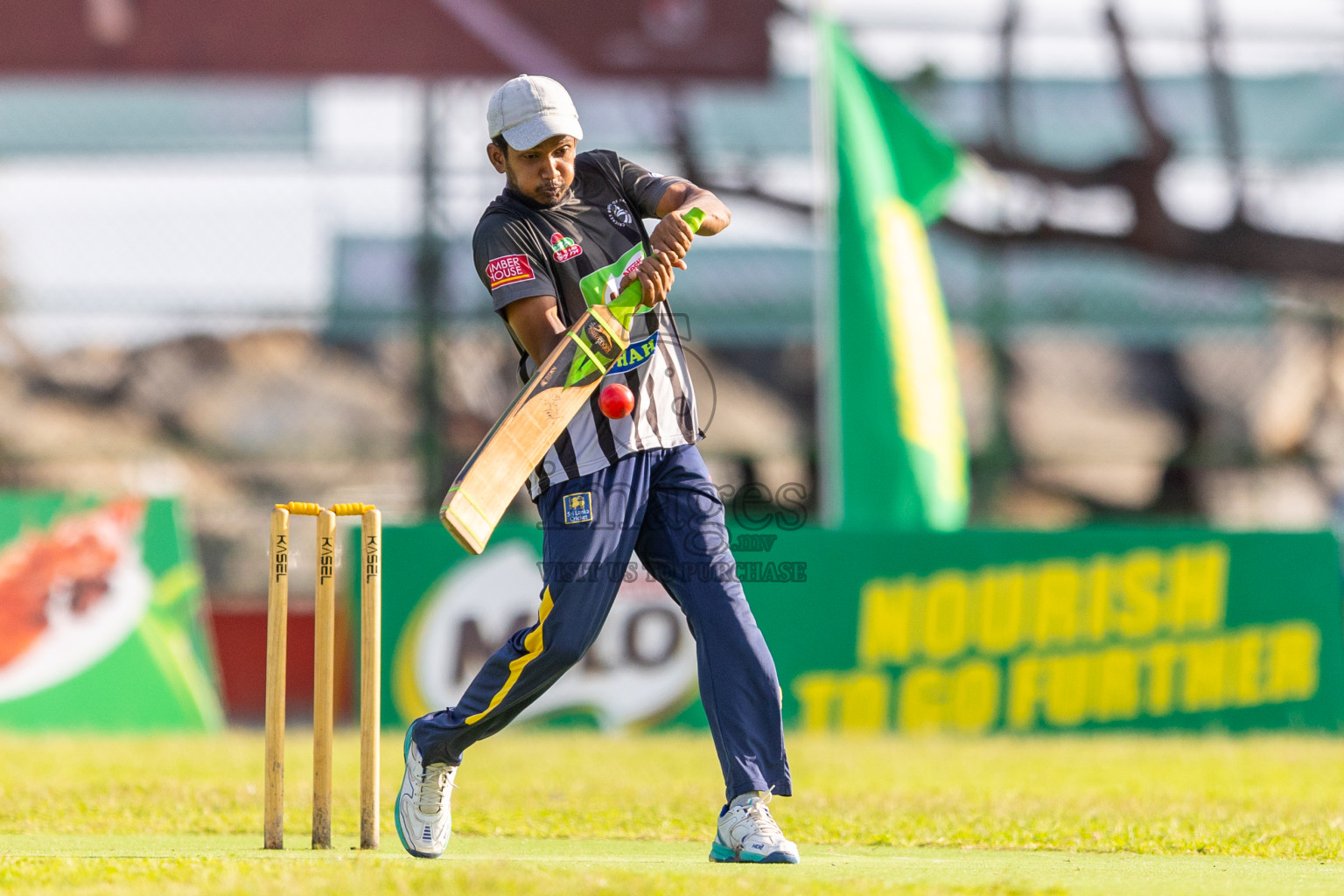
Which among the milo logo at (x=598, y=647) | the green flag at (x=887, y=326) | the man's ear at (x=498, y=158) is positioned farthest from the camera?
the green flag at (x=887, y=326)

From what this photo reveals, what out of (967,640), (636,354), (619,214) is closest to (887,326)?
(967,640)

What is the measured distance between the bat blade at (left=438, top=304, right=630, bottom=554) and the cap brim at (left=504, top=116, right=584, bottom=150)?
17.8 inches

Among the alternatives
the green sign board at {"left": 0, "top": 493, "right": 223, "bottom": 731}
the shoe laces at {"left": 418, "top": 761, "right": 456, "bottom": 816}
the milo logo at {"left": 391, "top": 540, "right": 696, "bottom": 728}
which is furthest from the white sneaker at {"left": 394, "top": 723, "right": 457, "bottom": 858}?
the green sign board at {"left": 0, "top": 493, "right": 223, "bottom": 731}

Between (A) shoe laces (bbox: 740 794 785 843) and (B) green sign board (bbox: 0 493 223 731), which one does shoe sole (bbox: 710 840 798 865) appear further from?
(B) green sign board (bbox: 0 493 223 731)

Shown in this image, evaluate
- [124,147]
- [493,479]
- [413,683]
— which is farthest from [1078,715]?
[124,147]

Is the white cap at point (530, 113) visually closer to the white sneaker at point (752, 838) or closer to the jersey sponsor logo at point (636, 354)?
the jersey sponsor logo at point (636, 354)

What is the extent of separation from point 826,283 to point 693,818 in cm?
523

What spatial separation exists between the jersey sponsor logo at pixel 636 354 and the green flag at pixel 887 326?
17.2 ft

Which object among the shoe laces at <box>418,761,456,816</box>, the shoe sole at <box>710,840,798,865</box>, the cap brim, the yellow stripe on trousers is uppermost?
the cap brim

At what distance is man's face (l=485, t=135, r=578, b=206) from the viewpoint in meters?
4.10

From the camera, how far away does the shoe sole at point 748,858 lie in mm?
4012

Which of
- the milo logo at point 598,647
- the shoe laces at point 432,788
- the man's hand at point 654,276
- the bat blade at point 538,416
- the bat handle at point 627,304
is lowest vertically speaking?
the milo logo at point 598,647

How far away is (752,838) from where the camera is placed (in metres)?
4.03


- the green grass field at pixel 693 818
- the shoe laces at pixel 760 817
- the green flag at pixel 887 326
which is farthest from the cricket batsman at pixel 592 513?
the green flag at pixel 887 326
